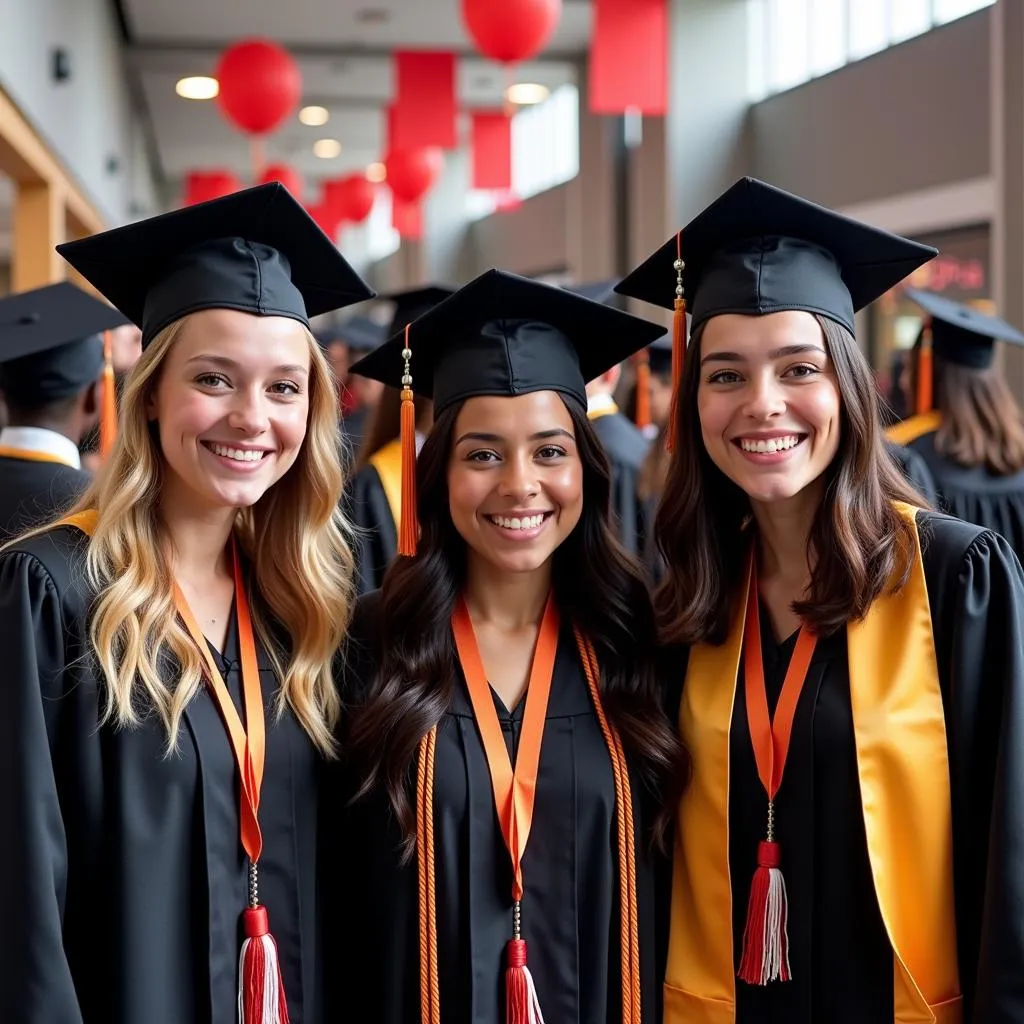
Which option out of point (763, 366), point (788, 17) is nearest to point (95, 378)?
point (763, 366)

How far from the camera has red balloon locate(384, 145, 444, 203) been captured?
10703 mm

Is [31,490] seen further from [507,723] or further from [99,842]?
[507,723]

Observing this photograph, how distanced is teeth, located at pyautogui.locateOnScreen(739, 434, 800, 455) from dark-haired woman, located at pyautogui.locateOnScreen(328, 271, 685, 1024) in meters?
0.31

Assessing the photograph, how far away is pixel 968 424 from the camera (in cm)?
427

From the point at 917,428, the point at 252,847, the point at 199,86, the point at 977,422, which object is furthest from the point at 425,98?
the point at 252,847

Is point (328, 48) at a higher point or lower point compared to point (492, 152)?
higher

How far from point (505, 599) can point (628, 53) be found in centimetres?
499

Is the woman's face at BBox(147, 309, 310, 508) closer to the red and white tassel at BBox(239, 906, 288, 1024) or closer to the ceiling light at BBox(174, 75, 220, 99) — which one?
the red and white tassel at BBox(239, 906, 288, 1024)

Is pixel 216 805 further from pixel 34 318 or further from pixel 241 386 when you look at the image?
pixel 34 318

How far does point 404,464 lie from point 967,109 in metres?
5.67

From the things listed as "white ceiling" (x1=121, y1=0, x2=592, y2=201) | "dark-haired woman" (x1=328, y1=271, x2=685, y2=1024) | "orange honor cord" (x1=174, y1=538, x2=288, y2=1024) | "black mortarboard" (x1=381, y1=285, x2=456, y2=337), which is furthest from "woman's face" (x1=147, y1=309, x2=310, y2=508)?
"white ceiling" (x1=121, y1=0, x2=592, y2=201)

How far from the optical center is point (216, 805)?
1.93 metres

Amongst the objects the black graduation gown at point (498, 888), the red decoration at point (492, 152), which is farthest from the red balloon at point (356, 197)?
the black graduation gown at point (498, 888)

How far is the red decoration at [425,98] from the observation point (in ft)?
29.1
